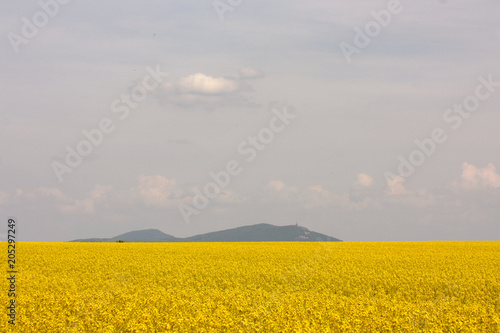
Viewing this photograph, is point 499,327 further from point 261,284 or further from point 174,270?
point 174,270

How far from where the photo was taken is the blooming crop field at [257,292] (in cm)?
1370

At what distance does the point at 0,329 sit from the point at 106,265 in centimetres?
1622

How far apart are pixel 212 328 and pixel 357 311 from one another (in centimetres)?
458

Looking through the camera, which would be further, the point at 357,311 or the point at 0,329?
the point at 357,311

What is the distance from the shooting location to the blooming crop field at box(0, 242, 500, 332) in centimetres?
1370

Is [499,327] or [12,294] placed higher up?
[12,294]

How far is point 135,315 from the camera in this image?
14.5 metres

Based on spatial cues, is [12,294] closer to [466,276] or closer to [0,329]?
[0,329]

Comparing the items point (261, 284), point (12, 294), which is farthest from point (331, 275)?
point (12, 294)

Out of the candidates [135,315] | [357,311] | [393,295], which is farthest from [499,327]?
[135,315]

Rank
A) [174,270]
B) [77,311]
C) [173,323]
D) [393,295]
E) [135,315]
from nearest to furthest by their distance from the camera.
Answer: [173,323] < [135,315] < [77,311] < [393,295] < [174,270]

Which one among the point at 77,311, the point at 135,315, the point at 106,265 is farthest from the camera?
the point at 106,265

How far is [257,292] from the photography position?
61.3 ft

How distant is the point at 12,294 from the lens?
17938mm
